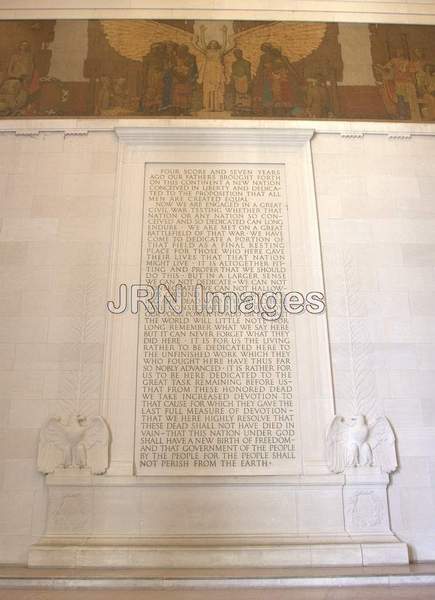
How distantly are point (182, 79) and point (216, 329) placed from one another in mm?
5185

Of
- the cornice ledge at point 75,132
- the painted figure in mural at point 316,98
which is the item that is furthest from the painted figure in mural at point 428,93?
the cornice ledge at point 75,132

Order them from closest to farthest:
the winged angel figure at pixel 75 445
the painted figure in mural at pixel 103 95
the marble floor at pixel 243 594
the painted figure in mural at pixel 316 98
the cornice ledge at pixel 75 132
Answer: the marble floor at pixel 243 594 → the winged angel figure at pixel 75 445 → the cornice ledge at pixel 75 132 → the painted figure in mural at pixel 103 95 → the painted figure in mural at pixel 316 98

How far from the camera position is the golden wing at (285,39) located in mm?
10953

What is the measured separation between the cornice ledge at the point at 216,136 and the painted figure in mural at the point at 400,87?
75.8 inches

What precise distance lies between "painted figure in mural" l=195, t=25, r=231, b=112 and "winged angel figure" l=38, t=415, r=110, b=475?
20.4 ft

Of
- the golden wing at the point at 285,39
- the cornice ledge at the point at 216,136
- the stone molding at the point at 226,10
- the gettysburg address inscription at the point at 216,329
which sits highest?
the stone molding at the point at 226,10

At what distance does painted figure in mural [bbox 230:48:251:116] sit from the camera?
10422mm

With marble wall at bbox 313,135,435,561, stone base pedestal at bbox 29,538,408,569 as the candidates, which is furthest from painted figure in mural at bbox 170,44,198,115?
stone base pedestal at bbox 29,538,408,569

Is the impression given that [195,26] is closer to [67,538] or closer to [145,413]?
[145,413]

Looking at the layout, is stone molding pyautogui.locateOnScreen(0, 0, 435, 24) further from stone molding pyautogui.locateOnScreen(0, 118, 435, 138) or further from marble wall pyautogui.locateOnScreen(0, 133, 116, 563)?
marble wall pyautogui.locateOnScreen(0, 133, 116, 563)

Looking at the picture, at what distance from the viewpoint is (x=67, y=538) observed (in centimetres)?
769

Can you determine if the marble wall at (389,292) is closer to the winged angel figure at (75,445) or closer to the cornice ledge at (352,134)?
the cornice ledge at (352,134)

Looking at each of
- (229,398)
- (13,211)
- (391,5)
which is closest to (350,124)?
(391,5)

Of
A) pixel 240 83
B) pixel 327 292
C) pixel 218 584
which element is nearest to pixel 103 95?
pixel 240 83
